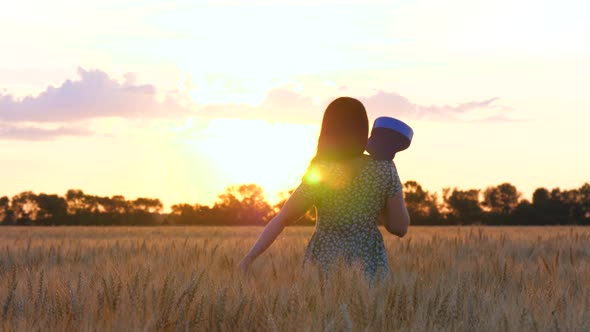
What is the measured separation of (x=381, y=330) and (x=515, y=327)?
0.42 metres

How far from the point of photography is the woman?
4051 millimetres

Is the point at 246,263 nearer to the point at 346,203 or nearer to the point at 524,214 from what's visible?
the point at 346,203

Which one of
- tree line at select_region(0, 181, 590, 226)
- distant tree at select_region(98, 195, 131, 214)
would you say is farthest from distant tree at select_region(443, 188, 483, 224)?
distant tree at select_region(98, 195, 131, 214)

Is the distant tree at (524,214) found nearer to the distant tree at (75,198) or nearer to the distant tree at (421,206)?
the distant tree at (421,206)

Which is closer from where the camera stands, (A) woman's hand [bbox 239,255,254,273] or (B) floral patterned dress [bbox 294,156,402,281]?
(A) woman's hand [bbox 239,255,254,273]

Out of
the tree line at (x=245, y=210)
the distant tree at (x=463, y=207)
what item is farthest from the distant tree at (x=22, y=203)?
the distant tree at (x=463, y=207)

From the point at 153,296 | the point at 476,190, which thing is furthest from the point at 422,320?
the point at 476,190

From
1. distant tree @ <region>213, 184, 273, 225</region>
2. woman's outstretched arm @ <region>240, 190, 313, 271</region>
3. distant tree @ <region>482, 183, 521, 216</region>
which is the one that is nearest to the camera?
woman's outstretched arm @ <region>240, 190, 313, 271</region>

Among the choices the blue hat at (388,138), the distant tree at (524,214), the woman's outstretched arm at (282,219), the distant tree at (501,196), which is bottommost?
the woman's outstretched arm at (282,219)

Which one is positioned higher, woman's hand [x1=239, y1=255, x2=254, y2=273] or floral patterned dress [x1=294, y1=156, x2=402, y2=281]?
floral patterned dress [x1=294, y1=156, x2=402, y2=281]

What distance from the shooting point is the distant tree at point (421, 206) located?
40.1 metres

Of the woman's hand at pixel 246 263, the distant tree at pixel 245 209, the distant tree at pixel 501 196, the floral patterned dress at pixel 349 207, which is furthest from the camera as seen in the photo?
the distant tree at pixel 501 196

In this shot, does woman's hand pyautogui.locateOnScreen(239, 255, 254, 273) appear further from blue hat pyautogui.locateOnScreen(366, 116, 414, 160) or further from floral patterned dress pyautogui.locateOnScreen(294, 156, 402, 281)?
blue hat pyautogui.locateOnScreen(366, 116, 414, 160)

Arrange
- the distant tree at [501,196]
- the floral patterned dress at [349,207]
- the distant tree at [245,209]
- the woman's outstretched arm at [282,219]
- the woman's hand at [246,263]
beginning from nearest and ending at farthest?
the woman's hand at [246,263] < the woman's outstretched arm at [282,219] < the floral patterned dress at [349,207] < the distant tree at [245,209] < the distant tree at [501,196]
